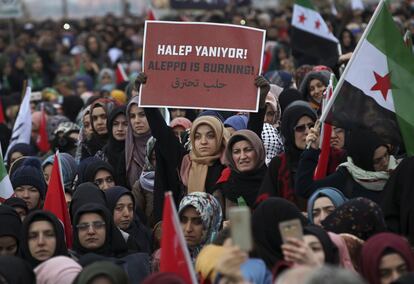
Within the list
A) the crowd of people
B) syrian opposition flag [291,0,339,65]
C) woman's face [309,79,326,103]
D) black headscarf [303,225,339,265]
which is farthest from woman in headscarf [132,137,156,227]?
syrian opposition flag [291,0,339,65]

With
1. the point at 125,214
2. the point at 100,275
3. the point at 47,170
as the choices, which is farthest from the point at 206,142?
the point at 100,275

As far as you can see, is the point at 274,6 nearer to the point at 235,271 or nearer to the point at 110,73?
the point at 110,73

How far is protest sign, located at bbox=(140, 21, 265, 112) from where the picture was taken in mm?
10070

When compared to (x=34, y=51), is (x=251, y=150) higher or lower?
lower

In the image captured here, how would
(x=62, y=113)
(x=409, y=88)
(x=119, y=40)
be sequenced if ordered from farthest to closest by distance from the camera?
(x=119, y=40), (x=62, y=113), (x=409, y=88)

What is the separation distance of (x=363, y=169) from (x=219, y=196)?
1054mm

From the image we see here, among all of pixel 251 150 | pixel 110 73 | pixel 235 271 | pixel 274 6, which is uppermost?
pixel 274 6

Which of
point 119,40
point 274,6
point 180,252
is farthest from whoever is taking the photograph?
point 274,6

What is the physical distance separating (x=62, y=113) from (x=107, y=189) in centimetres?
631

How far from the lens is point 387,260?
22.6ft

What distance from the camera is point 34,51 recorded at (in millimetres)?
23906

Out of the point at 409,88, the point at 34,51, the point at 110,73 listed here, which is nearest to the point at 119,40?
the point at 34,51

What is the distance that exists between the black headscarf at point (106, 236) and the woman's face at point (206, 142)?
4.17ft

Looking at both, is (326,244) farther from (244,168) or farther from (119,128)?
(119,128)
